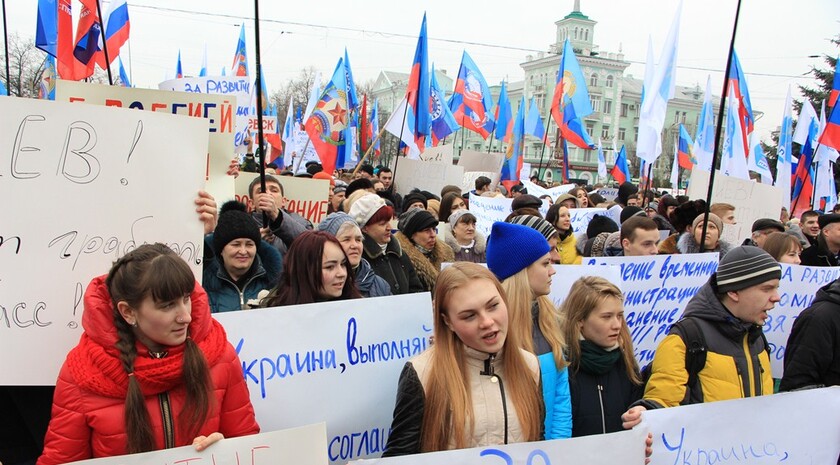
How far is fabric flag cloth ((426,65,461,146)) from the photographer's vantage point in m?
17.6

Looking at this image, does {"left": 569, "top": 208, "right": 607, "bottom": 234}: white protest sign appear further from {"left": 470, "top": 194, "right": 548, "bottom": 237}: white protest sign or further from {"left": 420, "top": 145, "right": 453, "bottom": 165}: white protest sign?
{"left": 420, "top": 145, "right": 453, "bottom": 165}: white protest sign

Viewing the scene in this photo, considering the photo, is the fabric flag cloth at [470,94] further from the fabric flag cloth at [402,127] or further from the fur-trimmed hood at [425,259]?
the fur-trimmed hood at [425,259]

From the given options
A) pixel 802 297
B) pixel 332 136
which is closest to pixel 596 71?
pixel 332 136

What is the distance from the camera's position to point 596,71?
91188 mm

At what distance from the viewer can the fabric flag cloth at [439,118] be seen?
57.9 ft

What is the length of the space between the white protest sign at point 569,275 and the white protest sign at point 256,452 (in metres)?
2.55

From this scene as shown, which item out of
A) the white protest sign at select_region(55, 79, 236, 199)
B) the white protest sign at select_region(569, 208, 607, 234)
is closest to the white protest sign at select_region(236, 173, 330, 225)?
the white protest sign at select_region(55, 79, 236, 199)

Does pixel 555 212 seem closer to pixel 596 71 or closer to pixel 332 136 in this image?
pixel 332 136

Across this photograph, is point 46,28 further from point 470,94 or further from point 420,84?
point 470,94

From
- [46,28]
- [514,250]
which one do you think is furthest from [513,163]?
[514,250]

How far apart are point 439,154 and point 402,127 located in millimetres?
1451

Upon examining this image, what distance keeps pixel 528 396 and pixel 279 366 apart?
1.29 m

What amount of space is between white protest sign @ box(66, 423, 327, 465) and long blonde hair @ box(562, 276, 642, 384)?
130cm

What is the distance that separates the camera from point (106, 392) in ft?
7.16
